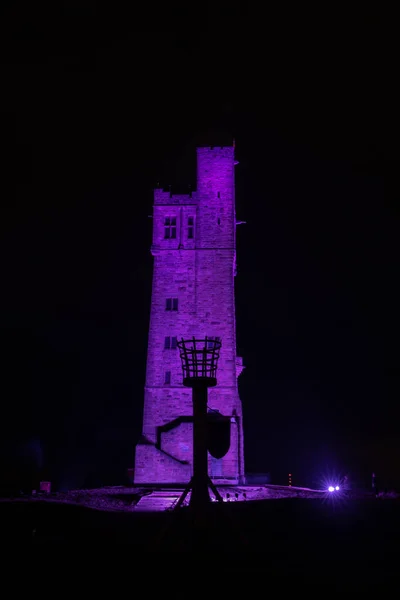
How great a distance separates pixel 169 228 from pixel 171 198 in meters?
1.90

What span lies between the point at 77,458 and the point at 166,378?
24.8m

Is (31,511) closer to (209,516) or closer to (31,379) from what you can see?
(209,516)

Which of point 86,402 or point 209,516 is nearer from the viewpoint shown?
point 209,516

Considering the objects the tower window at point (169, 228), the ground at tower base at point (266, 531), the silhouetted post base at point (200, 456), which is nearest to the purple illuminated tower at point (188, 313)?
the tower window at point (169, 228)

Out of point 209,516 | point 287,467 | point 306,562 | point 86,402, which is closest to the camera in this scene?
point 306,562

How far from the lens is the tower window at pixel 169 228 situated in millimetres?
35844

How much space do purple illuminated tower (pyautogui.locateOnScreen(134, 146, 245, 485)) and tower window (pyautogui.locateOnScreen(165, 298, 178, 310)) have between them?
0.06m

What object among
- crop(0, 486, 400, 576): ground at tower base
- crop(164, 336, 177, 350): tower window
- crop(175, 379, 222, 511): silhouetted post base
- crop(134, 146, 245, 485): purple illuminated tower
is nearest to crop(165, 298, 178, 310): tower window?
crop(134, 146, 245, 485): purple illuminated tower

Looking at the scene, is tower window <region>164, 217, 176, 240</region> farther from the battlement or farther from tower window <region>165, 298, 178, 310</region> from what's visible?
tower window <region>165, 298, 178, 310</region>

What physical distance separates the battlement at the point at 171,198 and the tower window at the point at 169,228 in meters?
1.04

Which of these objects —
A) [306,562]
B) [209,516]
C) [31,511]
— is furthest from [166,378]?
[306,562]

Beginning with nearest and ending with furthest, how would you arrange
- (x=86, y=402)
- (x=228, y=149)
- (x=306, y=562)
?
(x=306, y=562), (x=228, y=149), (x=86, y=402)

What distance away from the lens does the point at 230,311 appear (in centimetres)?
3469

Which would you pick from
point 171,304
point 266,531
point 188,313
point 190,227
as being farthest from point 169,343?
point 266,531
